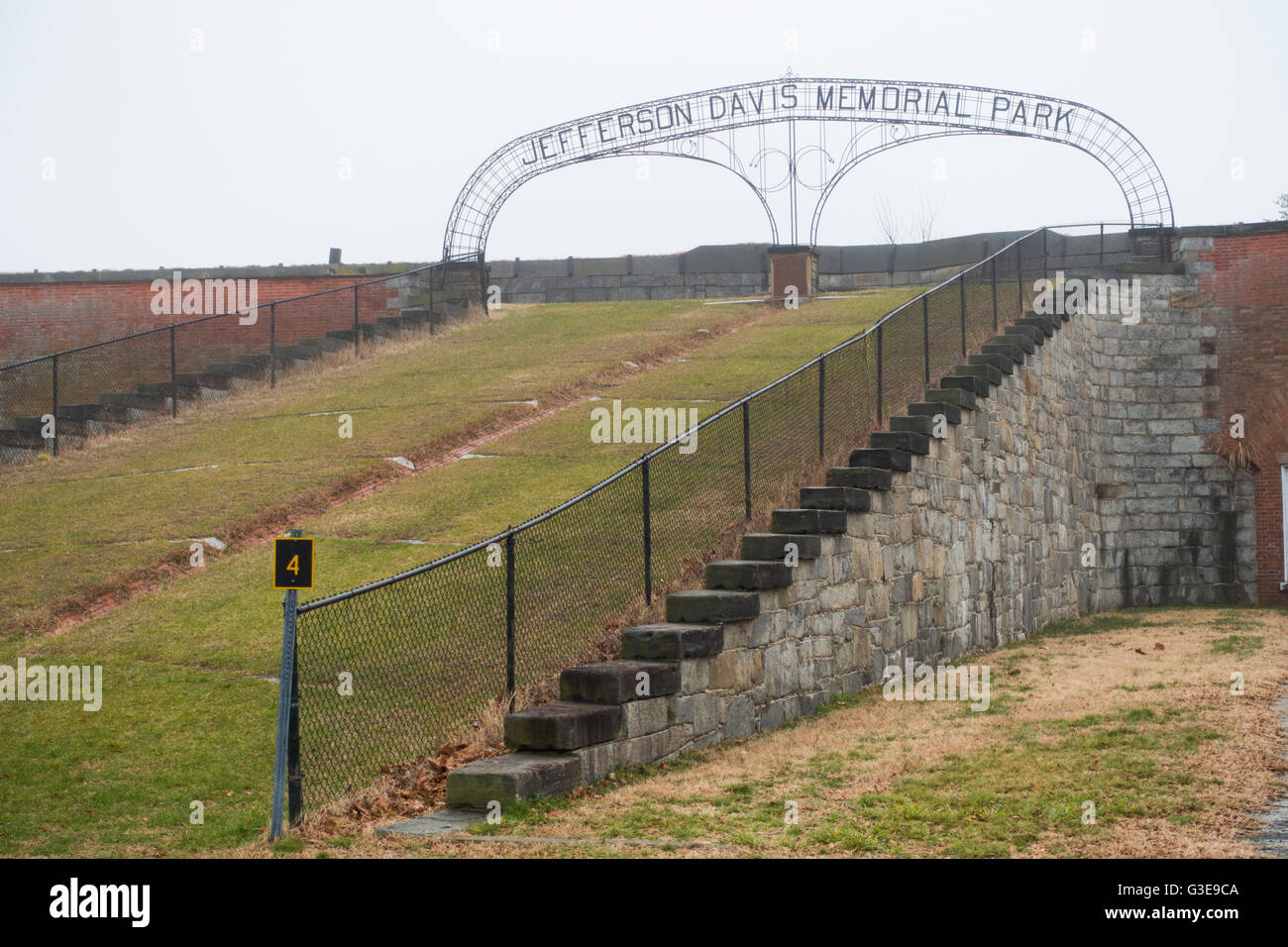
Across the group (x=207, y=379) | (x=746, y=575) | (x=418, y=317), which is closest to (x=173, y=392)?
(x=207, y=379)

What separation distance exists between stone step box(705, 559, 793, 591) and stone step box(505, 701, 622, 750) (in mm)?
2064

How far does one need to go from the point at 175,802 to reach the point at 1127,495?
55.3 ft

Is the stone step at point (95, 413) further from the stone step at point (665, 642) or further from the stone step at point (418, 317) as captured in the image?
the stone step at point (665, 642)

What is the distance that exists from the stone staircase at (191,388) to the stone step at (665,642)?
13.8 metres

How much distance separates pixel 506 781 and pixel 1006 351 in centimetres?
1094

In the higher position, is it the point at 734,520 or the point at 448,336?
the point at 448,336

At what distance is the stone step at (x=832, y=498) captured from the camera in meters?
11.6

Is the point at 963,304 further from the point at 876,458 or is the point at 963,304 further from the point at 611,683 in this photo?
the point at 611,683

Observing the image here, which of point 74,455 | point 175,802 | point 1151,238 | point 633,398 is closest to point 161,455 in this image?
point 74,455

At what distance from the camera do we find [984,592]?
49.5 ft

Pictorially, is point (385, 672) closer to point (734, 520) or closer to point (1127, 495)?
point (734, 520)

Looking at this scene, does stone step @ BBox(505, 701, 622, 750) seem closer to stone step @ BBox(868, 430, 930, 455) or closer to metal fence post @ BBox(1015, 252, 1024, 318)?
stone step @ BBox(868, 430, 930, 455)

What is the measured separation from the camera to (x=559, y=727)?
312 inches

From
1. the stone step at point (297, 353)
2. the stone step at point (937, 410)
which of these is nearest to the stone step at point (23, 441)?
the stone step at point (297, 353)
